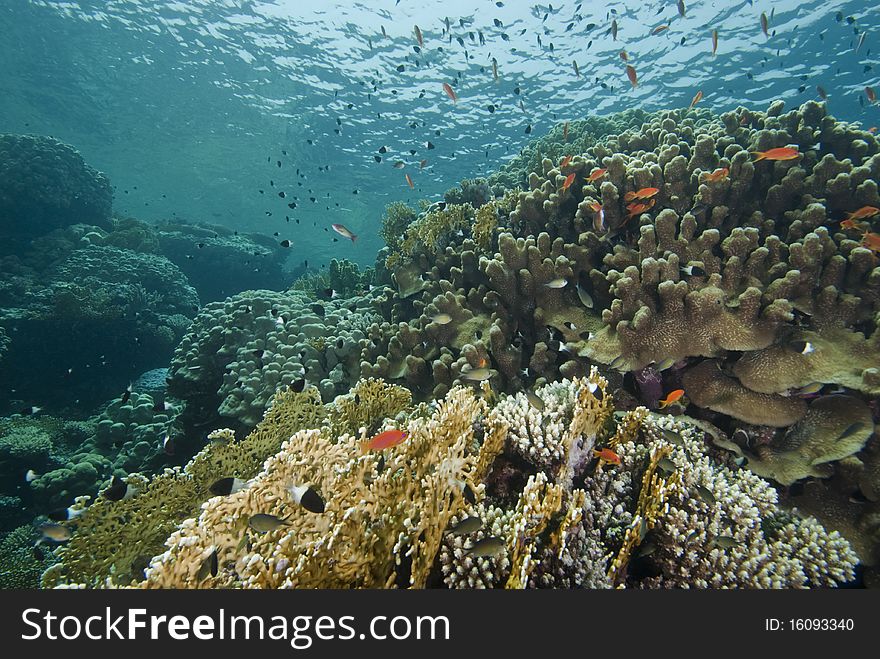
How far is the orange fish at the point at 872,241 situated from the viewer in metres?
4.05

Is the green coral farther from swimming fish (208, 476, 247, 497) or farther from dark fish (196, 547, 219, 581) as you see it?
dark fish (196, 547, 219, 581)

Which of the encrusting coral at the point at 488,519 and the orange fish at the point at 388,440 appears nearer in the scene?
the encrusting coral at the point at 488,519

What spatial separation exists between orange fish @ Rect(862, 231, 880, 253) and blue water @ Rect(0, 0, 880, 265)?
9.75 m

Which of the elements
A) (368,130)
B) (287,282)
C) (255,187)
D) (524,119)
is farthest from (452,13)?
(255,187)

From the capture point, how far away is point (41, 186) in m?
16.7

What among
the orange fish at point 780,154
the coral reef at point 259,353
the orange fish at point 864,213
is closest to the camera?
the orange fish at point 864,213

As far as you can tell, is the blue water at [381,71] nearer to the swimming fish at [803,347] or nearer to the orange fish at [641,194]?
the orange fish at [641,194]

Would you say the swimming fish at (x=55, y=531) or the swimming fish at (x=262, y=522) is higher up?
the swimming fish at (x=262, y=522)

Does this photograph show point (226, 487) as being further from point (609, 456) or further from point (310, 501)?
point (609, 456)

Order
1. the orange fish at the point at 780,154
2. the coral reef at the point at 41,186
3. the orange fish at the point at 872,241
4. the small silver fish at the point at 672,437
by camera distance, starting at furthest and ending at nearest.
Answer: the coral reef at the point at 41,186, the orange fish at the point at 780,154, the orange fish at the point at 872,241, the small silver fish at the point at 672,437

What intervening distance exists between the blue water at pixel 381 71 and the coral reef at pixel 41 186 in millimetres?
9266

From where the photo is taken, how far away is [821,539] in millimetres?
3236

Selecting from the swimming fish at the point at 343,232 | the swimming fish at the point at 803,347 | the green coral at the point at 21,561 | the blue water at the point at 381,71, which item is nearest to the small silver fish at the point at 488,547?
the swimming fish at the point at 803,347

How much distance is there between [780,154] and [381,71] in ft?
86.2
